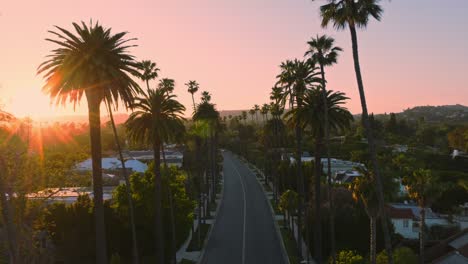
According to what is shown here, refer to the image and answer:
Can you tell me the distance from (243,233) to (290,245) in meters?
8.13

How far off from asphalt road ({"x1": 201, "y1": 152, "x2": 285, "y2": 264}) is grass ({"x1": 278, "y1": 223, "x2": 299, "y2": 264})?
96 centimetres

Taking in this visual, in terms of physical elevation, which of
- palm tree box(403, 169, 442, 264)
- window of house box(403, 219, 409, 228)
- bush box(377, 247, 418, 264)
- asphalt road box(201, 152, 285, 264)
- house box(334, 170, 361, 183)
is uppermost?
palm tree box(403, 169, 442, 264)

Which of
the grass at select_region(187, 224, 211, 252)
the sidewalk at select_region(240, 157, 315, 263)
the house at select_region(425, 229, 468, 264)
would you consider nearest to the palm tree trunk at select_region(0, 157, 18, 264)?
the sidewalk at select_region(240, 157, 315, 263)

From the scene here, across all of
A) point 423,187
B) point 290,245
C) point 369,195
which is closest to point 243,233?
point 290,245

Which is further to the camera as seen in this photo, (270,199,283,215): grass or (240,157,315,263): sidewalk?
(270,199,283,215): grass

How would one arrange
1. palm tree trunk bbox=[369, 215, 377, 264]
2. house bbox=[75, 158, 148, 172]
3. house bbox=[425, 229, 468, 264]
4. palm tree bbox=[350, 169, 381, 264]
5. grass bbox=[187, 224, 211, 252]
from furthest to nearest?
house bbox=[75, 158, 148, 172] < grass bbox=[187, 224, 211, 252] < house bbox=[425, 229, 468, 264] < palm tree bbox=[350, 169, 381, 264] < palm tree trunk bbox=[369, 215, 377, 264]

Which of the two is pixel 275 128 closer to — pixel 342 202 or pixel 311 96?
pixel 342 202

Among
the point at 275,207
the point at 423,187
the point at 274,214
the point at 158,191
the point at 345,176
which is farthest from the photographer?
the point at 345,176

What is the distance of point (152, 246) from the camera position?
4609 centimetres

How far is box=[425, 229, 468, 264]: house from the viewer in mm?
36656

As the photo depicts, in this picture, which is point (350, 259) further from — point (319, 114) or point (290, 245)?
point (290, 245)

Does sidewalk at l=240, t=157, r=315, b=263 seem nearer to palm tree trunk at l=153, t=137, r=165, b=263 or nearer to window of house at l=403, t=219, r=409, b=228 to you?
window of house at l=403, t=219, r=409, b=228

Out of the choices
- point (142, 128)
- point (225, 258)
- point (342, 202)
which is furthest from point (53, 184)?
point (342, 202)

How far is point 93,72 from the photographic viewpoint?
24.1 metres
